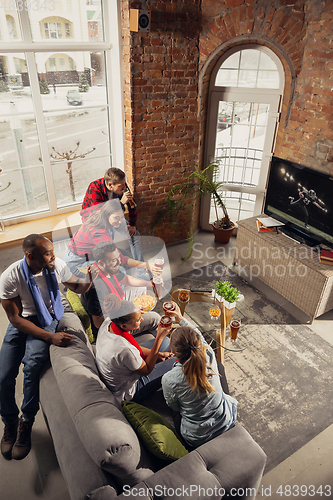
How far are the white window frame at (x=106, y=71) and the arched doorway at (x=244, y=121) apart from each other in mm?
1149

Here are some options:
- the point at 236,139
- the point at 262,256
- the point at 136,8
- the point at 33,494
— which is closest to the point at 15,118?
the point at 136,8

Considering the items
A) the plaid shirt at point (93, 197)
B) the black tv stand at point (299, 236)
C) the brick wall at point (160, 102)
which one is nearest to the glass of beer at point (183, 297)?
the plaid shirt at point (93, 197)

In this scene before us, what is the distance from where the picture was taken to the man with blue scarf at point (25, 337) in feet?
6.94

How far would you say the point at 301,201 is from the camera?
3.58 meters

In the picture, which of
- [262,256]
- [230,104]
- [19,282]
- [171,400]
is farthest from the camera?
[230,104]

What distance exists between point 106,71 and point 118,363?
10.6ft

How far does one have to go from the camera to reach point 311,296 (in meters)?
3.28

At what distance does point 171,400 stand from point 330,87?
318 cm

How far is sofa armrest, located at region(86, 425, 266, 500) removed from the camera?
1424 millimetres

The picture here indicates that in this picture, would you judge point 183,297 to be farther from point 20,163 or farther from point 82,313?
point 20,163

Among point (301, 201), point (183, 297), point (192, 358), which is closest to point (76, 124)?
point (183, 297)

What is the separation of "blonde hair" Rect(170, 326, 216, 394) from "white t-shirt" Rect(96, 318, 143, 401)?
299 millimetres

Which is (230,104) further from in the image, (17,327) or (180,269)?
(17,327)

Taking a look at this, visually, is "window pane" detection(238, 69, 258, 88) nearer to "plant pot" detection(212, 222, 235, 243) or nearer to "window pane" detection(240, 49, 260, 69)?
"window pane" detection(240, 49, 260, 69)
